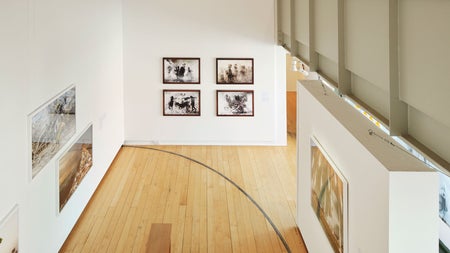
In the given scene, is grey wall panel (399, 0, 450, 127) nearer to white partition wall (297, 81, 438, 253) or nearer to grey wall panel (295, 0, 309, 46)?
white partition wall (297, 81, 438, 253)

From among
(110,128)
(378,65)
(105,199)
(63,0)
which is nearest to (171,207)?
(105,199)

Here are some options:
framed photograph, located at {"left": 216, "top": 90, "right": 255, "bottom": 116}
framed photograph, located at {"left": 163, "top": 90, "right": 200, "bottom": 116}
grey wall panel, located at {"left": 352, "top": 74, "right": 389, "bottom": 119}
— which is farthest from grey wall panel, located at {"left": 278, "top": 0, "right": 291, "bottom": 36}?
grey wall panel, located at {"left": 352, "top": 74, "right": 389, "bottom": 119}

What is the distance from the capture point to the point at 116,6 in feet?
52.4

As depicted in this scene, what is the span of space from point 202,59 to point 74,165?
23.8 feet

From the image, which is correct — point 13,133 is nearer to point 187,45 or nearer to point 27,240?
point 27,240

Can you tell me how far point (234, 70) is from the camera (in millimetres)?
17234

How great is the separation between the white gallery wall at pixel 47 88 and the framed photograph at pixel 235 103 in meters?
3.90

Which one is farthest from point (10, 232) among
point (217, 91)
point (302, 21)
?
point (217, 91)

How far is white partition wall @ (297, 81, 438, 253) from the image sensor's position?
5230 millimetres

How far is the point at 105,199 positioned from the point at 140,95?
17.7ft

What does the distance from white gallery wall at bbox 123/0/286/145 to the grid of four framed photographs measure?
0.49 feet

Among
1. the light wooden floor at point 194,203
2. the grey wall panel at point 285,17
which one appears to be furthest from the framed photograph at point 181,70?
the grey wall panel at point 285,17

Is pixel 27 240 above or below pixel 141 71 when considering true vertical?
below

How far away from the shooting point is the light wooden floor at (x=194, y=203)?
10359 mm
